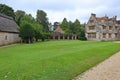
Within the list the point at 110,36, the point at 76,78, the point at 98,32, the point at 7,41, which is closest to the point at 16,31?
the point at 7,41

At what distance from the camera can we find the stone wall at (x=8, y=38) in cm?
3654

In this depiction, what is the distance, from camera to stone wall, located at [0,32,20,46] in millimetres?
36544

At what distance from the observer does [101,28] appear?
61.1m

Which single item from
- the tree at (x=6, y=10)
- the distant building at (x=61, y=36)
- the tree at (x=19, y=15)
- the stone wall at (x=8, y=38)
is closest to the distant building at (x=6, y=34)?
the stone wall at (x=8, y=38)

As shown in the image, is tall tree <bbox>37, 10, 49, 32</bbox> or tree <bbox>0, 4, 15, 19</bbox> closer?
tree <bbox>0, 4, 15, 19</bbox>

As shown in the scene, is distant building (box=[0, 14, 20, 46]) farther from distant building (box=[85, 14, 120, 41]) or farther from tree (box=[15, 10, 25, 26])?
distant building (box=[85, 14, 120, 41])

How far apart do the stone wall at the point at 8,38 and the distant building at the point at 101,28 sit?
84.7 ft

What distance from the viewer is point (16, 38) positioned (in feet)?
144

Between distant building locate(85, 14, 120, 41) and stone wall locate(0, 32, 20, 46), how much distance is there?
25811 mm

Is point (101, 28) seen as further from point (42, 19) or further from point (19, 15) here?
point (42, 19)

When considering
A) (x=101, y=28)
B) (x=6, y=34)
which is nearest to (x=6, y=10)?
(x=6, y=34)

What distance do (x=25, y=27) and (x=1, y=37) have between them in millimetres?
6329

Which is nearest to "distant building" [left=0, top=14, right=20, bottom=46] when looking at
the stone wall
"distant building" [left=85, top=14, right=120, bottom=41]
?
the stone wall

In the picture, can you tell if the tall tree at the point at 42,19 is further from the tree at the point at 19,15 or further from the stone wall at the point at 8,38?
the stone wall at the point at 8,38
